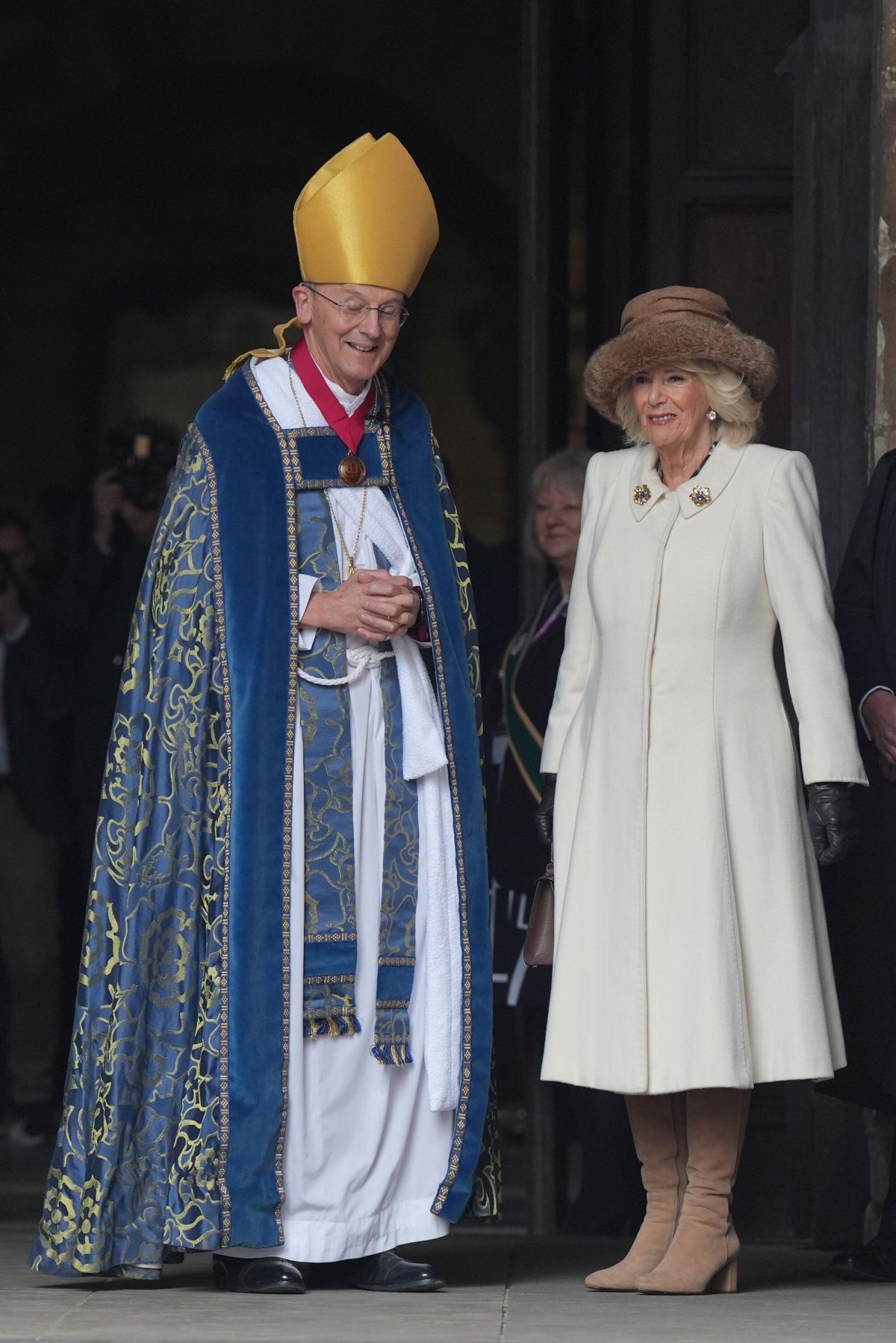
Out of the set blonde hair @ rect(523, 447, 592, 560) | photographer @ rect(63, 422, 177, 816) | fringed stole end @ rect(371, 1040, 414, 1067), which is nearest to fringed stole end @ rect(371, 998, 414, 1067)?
fringed stole end @ rect(371, 1040, 414, 1067)

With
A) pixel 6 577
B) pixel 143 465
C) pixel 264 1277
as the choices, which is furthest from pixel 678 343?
pixel 143 465

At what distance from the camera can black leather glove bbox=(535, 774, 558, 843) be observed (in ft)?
16.4

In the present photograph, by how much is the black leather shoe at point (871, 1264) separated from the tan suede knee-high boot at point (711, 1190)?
1.06ft

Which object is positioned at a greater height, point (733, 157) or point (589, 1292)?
point (733, 157)

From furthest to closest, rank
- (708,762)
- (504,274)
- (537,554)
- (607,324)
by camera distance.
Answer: (504,274)
(607,324)
(537,554)
(708,762)

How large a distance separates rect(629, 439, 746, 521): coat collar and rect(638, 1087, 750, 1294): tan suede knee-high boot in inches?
41.5

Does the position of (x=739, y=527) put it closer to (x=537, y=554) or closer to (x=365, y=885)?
(x=365, y=885)

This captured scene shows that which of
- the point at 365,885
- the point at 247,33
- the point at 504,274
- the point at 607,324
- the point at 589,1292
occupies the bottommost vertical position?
the point at 589,1292

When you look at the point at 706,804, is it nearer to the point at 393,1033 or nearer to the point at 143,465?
the point at 393,1033

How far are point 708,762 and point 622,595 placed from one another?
36 centimetres

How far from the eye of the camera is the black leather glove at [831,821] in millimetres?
4617

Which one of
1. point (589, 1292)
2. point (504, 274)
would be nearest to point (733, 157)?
point (589, 1292)

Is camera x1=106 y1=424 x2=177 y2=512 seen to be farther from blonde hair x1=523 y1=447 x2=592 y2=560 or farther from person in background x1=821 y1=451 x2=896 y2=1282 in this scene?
person in background x1=821 y1=451 x2=896 y2=1282

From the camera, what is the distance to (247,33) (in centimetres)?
1042
